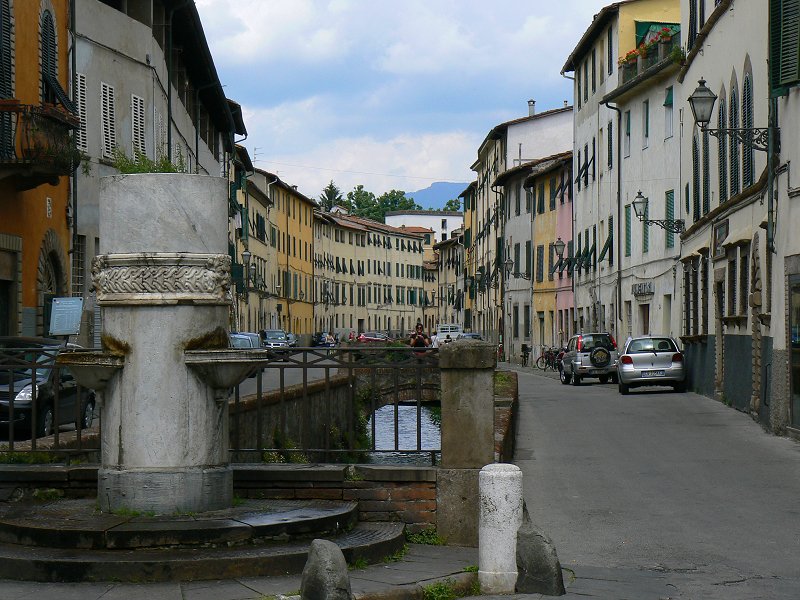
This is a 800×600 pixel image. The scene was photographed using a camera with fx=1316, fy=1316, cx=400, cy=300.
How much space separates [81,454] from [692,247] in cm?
2425

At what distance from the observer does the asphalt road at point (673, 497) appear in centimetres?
983

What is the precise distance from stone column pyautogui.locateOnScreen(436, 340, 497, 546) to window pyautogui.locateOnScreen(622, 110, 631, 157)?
3406 centimetres

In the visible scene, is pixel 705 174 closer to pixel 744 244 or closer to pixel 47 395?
pixel 744 244

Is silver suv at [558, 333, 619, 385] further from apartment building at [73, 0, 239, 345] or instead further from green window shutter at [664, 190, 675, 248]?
apartment building at [73, 0, 239, 345]

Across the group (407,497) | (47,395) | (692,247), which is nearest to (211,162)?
(692,247)

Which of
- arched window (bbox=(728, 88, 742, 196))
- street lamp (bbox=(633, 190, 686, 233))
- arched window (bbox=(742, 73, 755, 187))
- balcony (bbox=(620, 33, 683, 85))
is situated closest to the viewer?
arched window (bbox=(742, 73, 755, 187))

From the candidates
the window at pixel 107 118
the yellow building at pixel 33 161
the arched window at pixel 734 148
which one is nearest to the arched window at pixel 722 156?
the arched window at pixel 734 148

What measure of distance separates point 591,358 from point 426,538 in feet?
97.7

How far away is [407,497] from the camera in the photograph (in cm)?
985

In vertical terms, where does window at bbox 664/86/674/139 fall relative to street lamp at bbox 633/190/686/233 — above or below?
above

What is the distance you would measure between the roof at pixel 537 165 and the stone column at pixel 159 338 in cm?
4788

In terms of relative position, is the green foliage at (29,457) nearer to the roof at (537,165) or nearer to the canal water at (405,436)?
the canal water at (405,436)

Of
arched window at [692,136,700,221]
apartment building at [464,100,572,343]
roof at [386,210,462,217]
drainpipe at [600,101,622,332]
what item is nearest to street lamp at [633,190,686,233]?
arched window at [692,136,700,221]

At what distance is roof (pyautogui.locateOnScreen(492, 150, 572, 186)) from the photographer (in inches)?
2279
